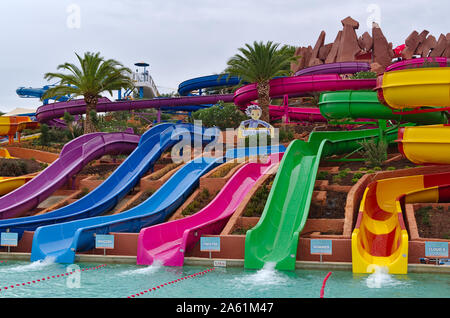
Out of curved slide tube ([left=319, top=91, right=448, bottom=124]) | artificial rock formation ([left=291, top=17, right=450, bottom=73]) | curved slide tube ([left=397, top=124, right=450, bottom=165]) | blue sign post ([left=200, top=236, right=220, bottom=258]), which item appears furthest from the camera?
artificial rock formation ([left=291, top=17, right=450, bottom=73])

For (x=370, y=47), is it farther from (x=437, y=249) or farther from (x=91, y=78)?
(x=437, y=249)

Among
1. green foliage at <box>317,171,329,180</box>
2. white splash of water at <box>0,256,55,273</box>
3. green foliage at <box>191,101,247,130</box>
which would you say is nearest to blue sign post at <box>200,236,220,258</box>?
white splash of water at <box>0,256,55,273</box>

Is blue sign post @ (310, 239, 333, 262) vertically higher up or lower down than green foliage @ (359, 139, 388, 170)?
lower down

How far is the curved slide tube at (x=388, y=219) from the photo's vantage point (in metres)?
15.2

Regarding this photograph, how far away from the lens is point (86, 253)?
18.3 meters

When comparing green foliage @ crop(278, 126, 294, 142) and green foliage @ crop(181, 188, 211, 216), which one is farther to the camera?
green foliage @ crop(278, 126, 294, 142)

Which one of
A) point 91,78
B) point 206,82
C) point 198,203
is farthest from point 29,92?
point 198,203

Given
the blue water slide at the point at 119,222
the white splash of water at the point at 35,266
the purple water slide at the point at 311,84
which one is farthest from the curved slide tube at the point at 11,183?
the purple water slide at the point at 311,84

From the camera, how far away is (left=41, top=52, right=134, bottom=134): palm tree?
114 ft

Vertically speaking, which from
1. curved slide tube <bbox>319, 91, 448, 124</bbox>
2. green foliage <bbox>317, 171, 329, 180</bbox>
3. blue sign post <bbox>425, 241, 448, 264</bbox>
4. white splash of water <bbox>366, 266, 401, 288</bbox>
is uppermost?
curved slide tube <bbox>319, 91, 448, 124</bbox>

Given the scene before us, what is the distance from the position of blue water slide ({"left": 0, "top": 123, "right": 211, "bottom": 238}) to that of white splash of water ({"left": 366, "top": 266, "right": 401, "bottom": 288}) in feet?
39.4

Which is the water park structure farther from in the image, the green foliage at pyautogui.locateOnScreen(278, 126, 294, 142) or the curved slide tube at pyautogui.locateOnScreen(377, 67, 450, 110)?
the green foliage at pyautogui.locateOnScreen(278, 126, 294, 142)
